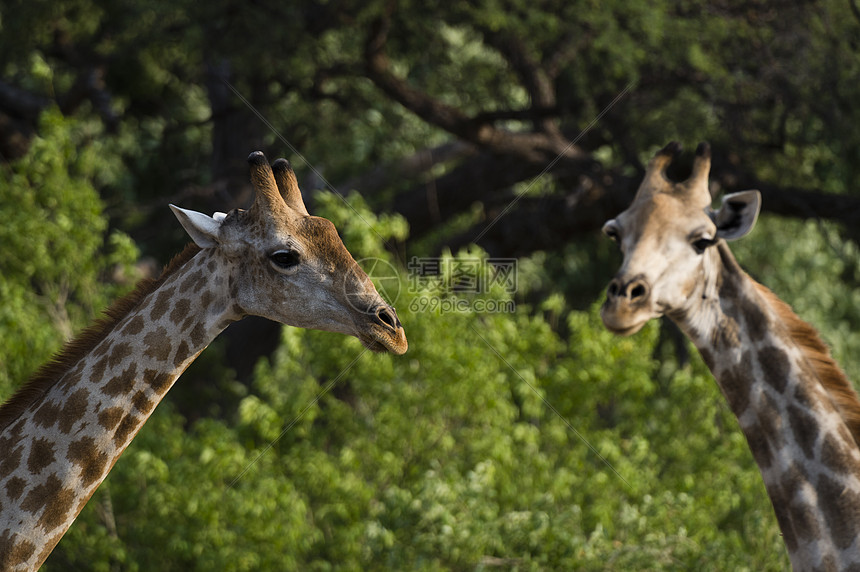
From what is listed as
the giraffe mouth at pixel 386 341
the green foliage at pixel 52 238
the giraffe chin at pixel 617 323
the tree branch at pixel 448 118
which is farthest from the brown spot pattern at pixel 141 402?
the tree branch at pixel 448 118

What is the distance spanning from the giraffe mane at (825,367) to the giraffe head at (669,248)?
423mm

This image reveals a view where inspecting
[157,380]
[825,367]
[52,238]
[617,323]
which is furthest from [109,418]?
[52,238]

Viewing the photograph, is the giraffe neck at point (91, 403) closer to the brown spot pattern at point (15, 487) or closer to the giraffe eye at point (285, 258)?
the brown spot pattern at point (15, 487)

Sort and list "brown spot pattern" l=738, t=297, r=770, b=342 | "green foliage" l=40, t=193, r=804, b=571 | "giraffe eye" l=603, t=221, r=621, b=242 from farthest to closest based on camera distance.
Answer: "green foliage" l=40, t=193, r=804, b=571 < "giraffe eye" l=603, t=221, r=621, b=242 < "brown spot pattern" l=738, t=297, r=770, b=342

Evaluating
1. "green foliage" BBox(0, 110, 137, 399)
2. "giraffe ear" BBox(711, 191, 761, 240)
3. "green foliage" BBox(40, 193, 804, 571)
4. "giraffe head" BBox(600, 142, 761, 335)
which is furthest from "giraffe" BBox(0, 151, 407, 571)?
"green foliage" BBox(0, 110, 137, 399)

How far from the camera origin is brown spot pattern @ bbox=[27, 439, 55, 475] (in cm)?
400

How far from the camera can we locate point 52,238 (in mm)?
9305

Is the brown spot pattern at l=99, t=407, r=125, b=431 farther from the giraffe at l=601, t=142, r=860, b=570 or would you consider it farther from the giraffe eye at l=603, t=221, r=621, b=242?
the giraffe eye at l=603, t=221, r=621, b=242

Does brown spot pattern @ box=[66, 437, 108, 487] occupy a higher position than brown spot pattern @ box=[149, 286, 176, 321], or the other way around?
brown spot pattern @ box=[149, 286, 176, 321]

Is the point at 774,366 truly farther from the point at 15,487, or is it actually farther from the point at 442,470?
the point at 442,470

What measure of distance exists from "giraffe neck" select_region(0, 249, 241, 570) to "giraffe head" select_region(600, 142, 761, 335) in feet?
7.13

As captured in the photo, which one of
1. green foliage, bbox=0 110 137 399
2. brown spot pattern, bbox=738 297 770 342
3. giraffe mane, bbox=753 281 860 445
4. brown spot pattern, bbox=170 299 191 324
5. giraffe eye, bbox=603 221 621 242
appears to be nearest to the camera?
brown spot pattern, bbox=170 299 191 324

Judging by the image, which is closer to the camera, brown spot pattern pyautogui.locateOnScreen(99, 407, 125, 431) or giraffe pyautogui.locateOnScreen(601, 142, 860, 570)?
brown spot pattern pyautogui.locateOnScreen(99, 407, 125, 431)

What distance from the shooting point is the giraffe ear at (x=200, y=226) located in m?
4.15
